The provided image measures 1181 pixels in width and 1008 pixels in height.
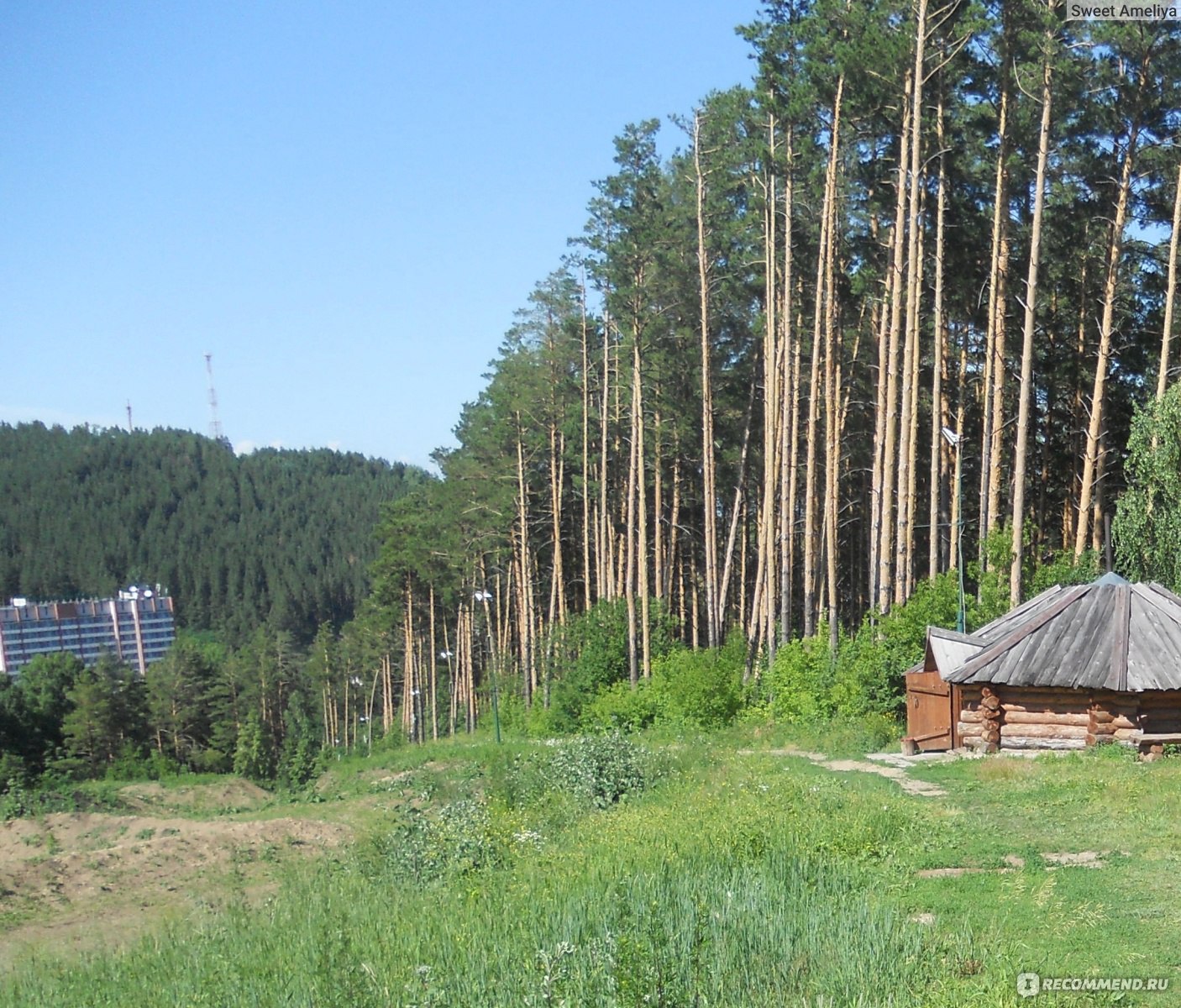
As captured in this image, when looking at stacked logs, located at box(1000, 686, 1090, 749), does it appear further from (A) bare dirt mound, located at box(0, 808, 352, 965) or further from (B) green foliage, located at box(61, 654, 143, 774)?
(B) green foliage, located at box(61, 654, 143, 774)

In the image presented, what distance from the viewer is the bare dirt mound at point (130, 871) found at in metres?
17.2

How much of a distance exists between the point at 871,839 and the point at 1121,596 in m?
10.3

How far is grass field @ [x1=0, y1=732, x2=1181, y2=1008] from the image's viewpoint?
7398 millimetres

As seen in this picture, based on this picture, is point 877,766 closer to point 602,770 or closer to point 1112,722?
point 1112,722

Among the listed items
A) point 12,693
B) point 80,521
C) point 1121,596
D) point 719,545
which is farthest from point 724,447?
point 80,521

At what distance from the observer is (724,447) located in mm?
38469

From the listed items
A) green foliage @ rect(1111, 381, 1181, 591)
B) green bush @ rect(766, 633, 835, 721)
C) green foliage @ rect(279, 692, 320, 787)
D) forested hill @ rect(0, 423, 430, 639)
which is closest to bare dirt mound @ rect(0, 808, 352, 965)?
green bush @ rect(766, 633, 835, 721)

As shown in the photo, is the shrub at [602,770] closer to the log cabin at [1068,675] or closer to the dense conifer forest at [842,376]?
the log cabin at [1068,675]

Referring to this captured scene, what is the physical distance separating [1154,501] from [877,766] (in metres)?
9.01

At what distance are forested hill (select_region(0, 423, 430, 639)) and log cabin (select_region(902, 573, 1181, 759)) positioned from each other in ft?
450

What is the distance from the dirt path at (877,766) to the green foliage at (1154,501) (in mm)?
7225

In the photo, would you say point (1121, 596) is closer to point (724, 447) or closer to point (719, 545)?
point (724, 447)

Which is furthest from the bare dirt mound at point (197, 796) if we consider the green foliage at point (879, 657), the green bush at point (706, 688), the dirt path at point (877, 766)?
the dirt path at point (877, 766)

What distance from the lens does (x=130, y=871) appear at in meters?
22.9
